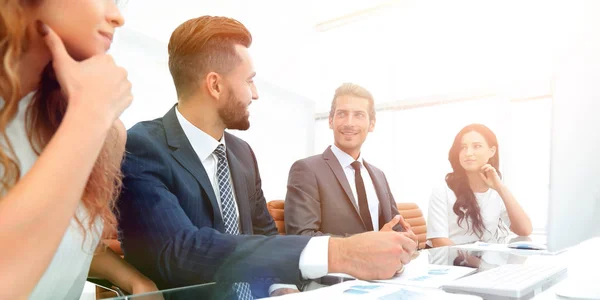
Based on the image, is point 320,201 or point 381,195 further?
point 381,195

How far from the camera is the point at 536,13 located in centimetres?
264

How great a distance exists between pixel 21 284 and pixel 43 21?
372 mm

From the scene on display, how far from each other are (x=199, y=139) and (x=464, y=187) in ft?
5.25

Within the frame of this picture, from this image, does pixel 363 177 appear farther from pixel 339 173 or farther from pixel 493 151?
pixel 493 151

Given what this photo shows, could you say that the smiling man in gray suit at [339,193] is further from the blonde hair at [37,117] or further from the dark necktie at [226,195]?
the blonde hair at [37,117]

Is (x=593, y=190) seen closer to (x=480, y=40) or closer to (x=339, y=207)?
(x=339, y=207)

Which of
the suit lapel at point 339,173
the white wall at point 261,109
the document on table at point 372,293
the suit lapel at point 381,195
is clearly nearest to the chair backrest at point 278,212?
the white wall at point 261,109

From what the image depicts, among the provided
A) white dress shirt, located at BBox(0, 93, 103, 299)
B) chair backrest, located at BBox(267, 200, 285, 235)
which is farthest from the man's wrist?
chair backrest, located at BBox(267, 200, 285, 235)

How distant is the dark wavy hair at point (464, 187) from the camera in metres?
2.15

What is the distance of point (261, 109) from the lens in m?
Result: 1.80

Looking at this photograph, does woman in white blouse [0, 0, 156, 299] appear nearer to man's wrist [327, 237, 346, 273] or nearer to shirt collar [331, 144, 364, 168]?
man's wrist [327, 237, 346, 273]

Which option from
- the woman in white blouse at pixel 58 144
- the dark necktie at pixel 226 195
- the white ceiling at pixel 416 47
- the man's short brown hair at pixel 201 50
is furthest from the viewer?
the white ceiling at pixel 416 47

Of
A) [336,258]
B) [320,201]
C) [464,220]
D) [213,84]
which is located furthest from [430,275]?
[464,220]

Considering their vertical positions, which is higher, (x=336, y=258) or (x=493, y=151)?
(x=493, y=151)
